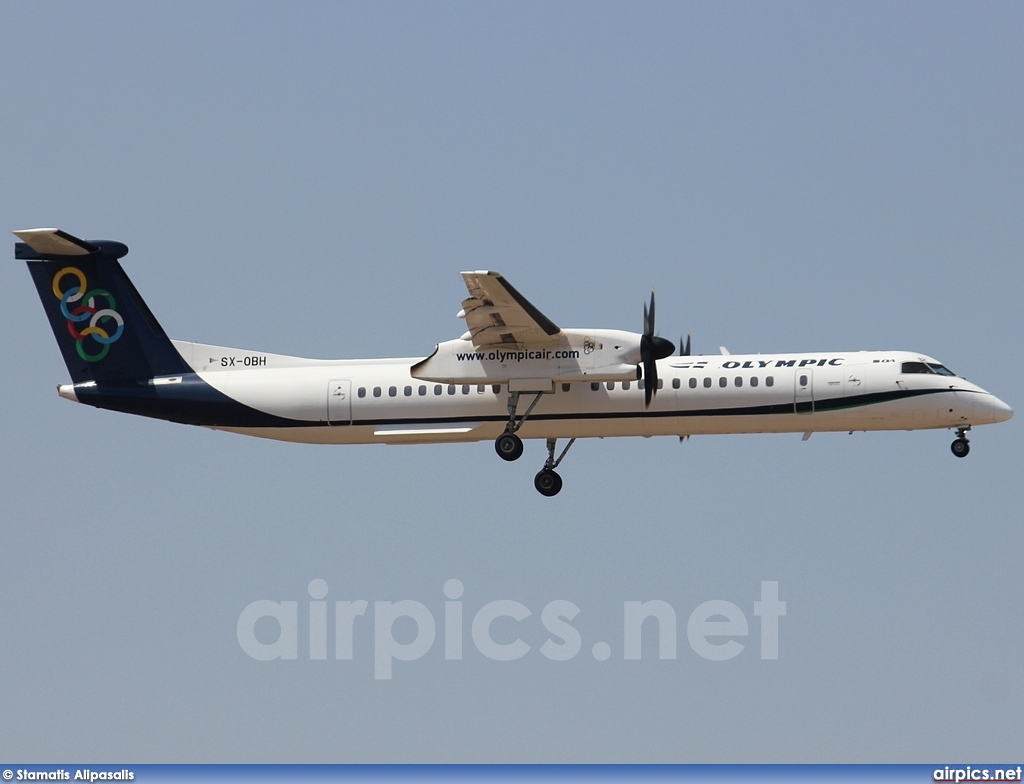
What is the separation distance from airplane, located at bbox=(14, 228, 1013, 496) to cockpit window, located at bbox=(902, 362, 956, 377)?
0.04 metres

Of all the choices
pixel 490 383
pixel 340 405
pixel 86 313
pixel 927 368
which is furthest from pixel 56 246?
pixel 927 368

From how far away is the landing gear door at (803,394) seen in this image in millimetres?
32625

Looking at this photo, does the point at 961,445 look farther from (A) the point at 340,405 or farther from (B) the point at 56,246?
(B) the point at 56,246

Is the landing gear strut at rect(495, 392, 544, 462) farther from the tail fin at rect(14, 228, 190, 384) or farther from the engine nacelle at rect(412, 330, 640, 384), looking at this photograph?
the tail fin at rect(14, 228, 190, 384)

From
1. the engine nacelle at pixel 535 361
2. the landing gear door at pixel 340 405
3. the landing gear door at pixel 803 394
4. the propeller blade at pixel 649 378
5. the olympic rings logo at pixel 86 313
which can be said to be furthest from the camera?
the olympic rings logo at pixel 86 313

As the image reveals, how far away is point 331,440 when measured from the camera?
3416 cm

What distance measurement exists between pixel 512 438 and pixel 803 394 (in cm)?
583

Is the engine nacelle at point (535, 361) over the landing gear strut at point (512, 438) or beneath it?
over

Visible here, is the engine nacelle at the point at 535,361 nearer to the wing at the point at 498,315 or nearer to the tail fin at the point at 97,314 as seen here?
the wing at the point at 498,315

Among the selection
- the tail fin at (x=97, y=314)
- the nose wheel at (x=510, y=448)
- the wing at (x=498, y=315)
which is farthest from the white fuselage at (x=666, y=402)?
the tail fin at (x=97, y=314)

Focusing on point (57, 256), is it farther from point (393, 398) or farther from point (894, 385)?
point (894, 385)

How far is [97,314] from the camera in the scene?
115ft

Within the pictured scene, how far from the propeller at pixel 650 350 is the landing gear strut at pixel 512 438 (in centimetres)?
232

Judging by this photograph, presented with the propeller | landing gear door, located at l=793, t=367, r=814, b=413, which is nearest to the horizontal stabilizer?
the propeller
